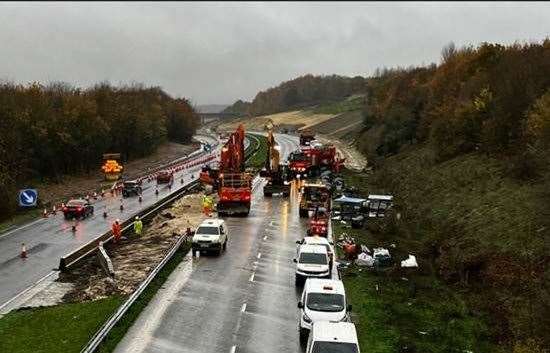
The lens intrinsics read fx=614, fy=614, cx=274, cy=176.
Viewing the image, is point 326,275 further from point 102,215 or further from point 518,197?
point 102,215

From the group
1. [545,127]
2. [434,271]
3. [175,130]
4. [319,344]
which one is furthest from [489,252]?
[175,130]

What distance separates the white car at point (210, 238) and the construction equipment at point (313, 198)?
12.5m

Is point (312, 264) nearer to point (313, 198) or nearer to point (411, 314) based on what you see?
point (411, 314)

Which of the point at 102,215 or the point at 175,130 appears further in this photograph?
the point at 175,130

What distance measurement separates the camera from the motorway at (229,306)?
72.9 feet

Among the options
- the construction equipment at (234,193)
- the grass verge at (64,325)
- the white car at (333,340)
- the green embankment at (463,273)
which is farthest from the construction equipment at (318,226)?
the white car at (333,340)

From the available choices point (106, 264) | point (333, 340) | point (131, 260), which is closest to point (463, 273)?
point (333, 340)

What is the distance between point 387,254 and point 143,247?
15342 mm

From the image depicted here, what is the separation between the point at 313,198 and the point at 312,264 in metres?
19.7

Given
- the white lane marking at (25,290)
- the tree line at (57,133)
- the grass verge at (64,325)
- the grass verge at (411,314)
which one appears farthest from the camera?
the tree line at (57,133)

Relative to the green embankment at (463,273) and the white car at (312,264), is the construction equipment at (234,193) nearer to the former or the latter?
the green embankment at (463,273)

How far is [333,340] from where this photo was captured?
18.2 meters

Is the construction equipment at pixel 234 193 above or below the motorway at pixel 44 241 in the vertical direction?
above

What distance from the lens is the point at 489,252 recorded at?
3200 centimetres
